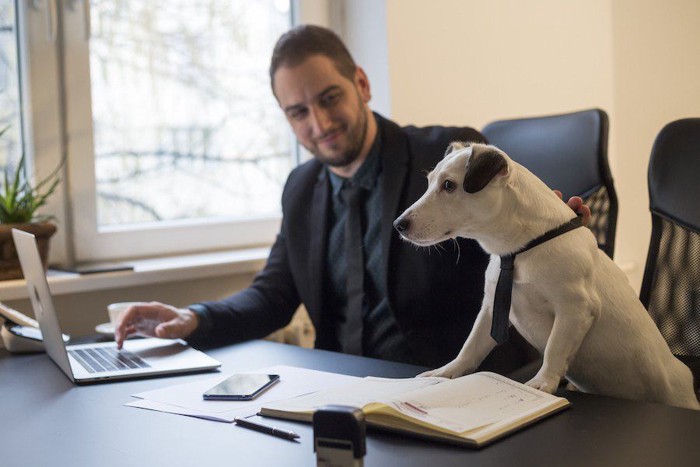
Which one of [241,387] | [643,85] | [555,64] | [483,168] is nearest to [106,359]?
[241,387]

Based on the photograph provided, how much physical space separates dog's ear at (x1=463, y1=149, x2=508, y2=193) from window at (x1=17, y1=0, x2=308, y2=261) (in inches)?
55.7

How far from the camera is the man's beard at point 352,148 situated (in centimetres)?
186

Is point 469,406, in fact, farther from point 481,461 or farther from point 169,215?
point 169,215

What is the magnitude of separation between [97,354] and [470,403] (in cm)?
85

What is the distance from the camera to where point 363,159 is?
1887 millimetres

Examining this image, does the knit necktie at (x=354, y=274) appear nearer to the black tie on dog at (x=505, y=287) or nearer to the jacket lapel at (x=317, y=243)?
the jacket lapel at (x=317, y=243)

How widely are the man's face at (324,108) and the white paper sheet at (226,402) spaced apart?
673 mm

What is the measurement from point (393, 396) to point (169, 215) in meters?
1.52

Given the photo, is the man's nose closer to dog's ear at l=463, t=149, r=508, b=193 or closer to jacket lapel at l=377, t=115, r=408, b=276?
jacket lapel at l=377, t=115, r=408, b=276

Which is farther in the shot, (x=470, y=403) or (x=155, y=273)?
(x=155, y=273)

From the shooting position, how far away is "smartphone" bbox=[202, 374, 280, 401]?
1.17 meters

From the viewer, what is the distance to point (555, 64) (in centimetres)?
293

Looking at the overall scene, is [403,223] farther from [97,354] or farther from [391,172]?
[97,354]

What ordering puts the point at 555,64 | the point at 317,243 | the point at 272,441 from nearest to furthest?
the point at 272,441 → the point at 317,243 → the point at 555,64
